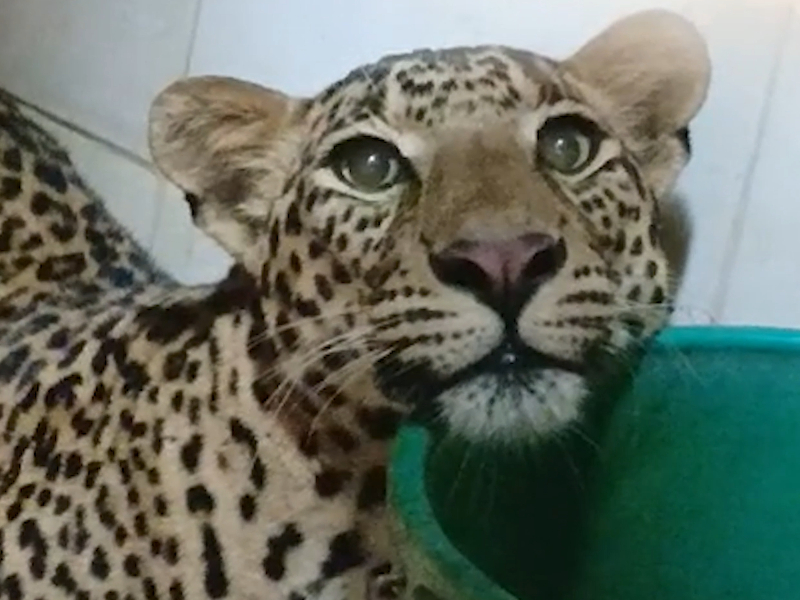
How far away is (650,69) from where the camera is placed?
4.08ft

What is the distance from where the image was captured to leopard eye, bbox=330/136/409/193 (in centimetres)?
116

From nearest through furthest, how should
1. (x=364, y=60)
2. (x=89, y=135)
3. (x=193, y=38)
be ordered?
(x=364, y=60), (x=193, y=38), (x=89, y=135)

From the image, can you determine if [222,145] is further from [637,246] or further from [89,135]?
[89,135]

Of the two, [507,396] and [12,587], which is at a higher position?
[507,396]

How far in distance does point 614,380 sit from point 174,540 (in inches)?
13.2

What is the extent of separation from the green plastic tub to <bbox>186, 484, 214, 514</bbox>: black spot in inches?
9.5

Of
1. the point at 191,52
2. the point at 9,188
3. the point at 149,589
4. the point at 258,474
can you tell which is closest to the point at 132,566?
the point at 149,589

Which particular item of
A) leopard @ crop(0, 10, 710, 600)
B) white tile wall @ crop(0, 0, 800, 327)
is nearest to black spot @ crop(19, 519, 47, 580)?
leopard @ crop(0, 10, 710, 600)

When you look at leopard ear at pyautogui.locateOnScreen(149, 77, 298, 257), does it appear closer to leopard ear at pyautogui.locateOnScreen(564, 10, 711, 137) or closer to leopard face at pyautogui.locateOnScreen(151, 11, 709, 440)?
leopard face at pyautogui.locateOnScreen(151, 11, 709, 440)

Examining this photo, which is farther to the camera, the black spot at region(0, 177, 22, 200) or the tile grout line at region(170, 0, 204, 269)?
the tile grout line at region(170, 0, 204, 269)

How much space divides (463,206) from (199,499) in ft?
1.01

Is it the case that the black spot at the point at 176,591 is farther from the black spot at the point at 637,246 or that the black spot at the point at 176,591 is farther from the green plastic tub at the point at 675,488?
the black spot at the point at 637,246

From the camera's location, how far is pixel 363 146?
46.4 inches

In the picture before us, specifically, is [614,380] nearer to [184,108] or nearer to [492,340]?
[492,340]
